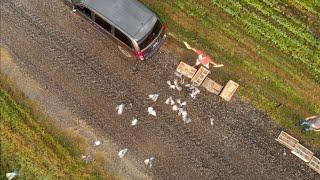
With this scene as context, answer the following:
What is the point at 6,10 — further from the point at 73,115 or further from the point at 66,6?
the point at 73,115

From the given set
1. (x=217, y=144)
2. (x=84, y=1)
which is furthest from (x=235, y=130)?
(x=84, y=1)

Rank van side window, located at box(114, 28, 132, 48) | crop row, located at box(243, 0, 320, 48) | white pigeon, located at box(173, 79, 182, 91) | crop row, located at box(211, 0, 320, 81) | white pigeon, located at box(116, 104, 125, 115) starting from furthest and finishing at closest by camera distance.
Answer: crop row, located at box(243, 0, 320, 48)
crop row, located at box(211, 0, 320, 81)
white pigeon, located at box(173, 79, 182, 91)
white pigeon, located at box(116, 104, 125, 115)
van side window, located at box(114, 28, 132, 48)

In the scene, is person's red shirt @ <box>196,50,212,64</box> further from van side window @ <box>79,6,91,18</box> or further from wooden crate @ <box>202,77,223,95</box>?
van side window @ <box>79,6,91,18</box>

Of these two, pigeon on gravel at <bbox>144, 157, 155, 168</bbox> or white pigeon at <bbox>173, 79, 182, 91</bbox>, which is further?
white pigeon at <bbox>173, 79, 182, 91</bbox>

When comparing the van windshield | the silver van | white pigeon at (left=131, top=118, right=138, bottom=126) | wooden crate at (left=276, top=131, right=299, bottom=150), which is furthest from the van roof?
wooden crate at (left=276, top=131, right=299, bottom=150)

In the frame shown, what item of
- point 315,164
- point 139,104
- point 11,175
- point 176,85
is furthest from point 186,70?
point 11,175

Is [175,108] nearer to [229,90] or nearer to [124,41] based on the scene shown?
[229,90]
